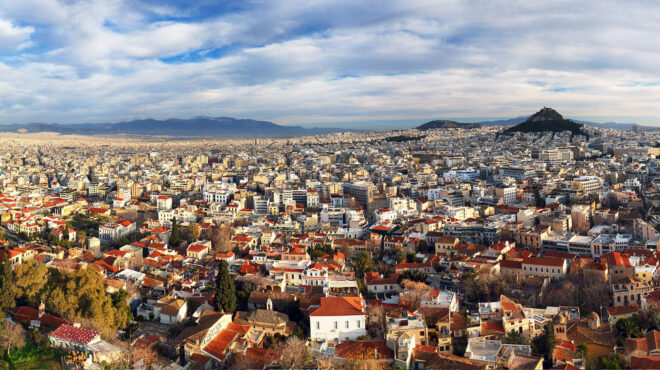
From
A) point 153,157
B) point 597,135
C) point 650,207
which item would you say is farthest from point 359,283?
point 597,135

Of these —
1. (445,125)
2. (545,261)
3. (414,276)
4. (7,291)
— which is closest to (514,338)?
(414,276)

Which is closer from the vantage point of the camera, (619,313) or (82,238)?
(619,313)

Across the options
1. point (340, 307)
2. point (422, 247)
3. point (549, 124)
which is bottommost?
point (422, 247)

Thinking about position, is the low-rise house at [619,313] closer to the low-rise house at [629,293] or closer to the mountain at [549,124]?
the low-rise house at [629,293]

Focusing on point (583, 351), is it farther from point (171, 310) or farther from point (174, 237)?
point (174, 237)

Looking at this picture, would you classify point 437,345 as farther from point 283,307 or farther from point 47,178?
point 47,178
